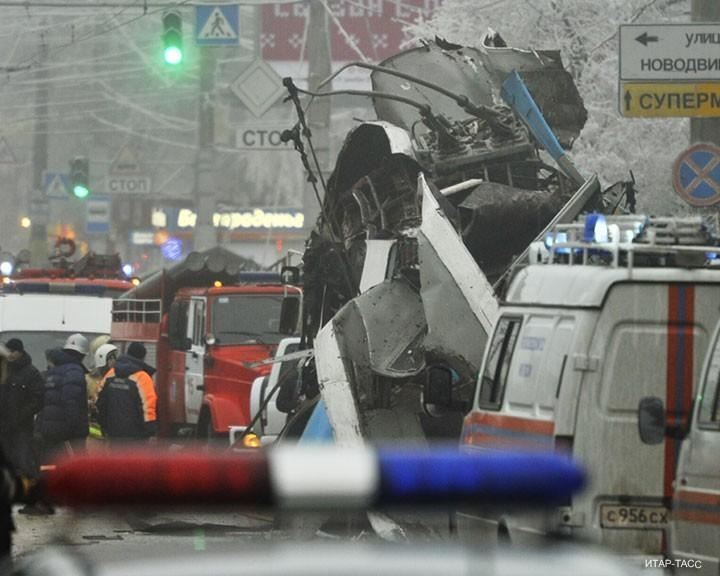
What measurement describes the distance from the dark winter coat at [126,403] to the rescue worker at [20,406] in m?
0.61

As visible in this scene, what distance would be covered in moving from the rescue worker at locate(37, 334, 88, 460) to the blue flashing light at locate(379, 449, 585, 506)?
16220 millimetres

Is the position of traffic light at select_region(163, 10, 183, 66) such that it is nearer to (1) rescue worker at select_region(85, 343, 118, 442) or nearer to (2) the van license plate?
(1) rescue worker at select_region(85, 343, 118, 442)

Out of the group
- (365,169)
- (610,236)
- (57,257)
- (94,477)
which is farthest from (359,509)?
(57,257)

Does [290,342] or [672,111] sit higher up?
[672,111]

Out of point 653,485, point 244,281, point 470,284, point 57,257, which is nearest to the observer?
point 653,485

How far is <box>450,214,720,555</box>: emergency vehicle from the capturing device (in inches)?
382

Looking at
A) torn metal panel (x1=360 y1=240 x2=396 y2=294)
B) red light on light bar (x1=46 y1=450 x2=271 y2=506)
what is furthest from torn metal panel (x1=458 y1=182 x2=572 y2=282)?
red light on light bar (x1=46 y1=450 x2=271 y2=506)

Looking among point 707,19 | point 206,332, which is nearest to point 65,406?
point 206,332

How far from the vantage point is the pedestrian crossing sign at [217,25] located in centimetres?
3262

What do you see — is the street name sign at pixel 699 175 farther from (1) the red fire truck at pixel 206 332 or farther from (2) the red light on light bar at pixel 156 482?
(2) the red light on light bar at pixel 156 482

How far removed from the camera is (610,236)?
11016mm

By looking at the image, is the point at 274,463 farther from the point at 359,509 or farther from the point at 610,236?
→ the point at 610,236

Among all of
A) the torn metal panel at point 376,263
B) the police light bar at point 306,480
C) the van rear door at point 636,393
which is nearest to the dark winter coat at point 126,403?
the torn metal panel at point 376,263

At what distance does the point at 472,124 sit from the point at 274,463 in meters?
14.4
